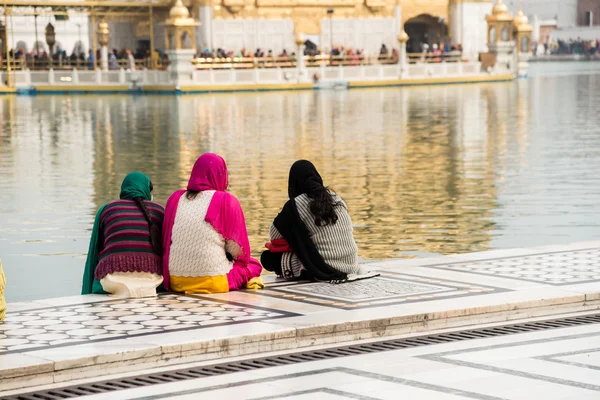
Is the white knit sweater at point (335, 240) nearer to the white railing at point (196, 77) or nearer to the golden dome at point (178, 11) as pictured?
the white railing at point (196, 77)

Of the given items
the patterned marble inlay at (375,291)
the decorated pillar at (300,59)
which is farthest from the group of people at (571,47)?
the patterned marble inlay at (375,291)

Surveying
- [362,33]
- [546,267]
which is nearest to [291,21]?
[362,33]

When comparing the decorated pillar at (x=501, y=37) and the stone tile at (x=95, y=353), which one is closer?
the stone tile at (x=95, y=353)

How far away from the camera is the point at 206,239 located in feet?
24.1

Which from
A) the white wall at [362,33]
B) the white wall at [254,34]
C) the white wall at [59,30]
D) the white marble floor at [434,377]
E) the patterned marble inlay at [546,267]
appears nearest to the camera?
the white marble floor at [434,377]

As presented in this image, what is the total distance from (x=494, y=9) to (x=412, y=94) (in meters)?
13.3

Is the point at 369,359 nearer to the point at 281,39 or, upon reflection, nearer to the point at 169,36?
the point at 169,36

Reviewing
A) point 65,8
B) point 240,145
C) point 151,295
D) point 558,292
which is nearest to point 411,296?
point 558,292

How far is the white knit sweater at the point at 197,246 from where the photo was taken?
7309 millimetres

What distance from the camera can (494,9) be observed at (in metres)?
50.6

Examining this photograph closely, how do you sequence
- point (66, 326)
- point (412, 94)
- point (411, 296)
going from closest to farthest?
1. point (66, 326)
2. point (411, 296)
3. point (412, 94)

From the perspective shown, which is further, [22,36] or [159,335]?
[22,36]

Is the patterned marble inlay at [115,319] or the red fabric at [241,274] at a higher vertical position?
the red fabric at [241,274]

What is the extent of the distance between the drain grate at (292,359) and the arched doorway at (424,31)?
153 ft
